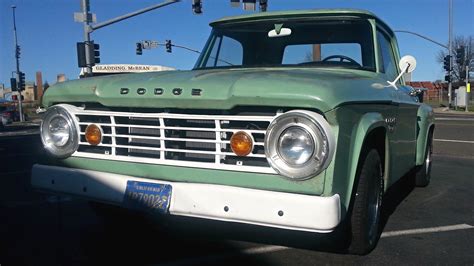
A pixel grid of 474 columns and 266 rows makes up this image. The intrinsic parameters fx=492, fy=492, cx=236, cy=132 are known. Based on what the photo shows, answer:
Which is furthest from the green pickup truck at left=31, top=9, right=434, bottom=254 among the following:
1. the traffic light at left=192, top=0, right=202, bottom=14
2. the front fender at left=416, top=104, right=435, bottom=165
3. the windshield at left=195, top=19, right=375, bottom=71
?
the traffic light at left=192, top=0, right=202, bottom=14

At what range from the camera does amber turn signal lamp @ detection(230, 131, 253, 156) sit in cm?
287

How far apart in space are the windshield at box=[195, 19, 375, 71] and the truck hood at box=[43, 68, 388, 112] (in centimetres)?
70

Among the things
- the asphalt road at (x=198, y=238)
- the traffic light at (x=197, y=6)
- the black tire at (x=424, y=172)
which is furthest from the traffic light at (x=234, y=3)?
the asphalt road at (x=198, y=238)

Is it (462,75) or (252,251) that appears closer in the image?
(252,251)

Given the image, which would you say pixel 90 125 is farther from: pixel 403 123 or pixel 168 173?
pixel 403 123

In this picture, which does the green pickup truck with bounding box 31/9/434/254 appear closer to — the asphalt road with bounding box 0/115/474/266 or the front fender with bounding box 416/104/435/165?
the asphalt road with bounding box 0/115/474/266

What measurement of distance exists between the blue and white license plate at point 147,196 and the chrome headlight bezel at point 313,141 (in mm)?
691

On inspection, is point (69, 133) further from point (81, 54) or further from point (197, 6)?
point (81, 54)

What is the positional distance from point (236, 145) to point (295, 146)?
35cm

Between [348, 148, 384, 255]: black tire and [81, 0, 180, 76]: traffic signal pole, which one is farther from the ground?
[81, 0, 180, 76]: traffic signal pole

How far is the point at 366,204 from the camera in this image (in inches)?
129

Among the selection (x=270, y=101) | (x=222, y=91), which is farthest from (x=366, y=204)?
(x=222, y=91)

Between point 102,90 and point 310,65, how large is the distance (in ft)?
5.72

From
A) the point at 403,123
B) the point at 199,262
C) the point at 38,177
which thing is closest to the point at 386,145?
the point at 403,123
